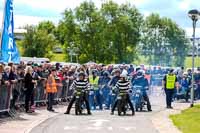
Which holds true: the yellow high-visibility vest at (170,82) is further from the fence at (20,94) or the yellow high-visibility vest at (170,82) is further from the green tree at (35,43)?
the green tree at (35,43)

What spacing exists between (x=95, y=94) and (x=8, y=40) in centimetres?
946

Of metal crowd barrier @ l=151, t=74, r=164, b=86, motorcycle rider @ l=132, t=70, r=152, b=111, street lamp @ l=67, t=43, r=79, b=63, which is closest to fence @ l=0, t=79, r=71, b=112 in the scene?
motorcycle rider @ l=132, t=70, r=152, b=111

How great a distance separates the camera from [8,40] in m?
20.4

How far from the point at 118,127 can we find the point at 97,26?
2262 inches

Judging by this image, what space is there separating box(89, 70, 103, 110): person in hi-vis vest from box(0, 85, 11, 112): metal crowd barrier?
275 inches

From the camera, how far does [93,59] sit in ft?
266

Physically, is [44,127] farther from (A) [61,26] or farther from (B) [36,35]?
(B) [36,35]

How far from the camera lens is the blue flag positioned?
20.1 metres

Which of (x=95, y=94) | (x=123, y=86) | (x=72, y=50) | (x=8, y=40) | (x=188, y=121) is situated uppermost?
(x=72, y=50)

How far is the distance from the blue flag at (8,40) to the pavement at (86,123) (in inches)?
85.5

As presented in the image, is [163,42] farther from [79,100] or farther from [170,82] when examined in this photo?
[79,100]

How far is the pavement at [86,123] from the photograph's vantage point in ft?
62.7

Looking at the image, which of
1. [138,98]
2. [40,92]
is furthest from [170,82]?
[40,92]

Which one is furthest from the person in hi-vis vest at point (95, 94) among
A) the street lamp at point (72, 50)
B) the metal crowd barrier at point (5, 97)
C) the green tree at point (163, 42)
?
the street lamp at point (72, 50)
